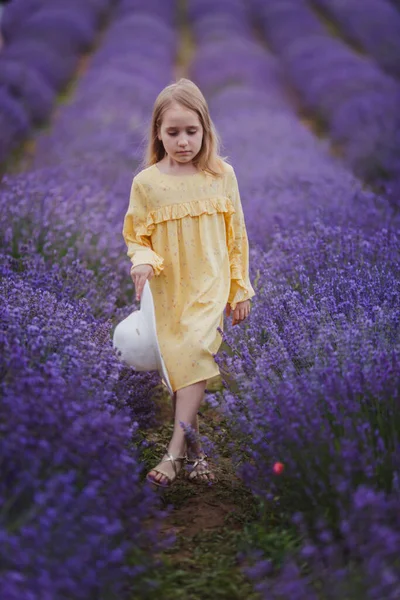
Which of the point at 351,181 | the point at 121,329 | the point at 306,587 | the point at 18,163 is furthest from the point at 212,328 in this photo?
the point at 18,163

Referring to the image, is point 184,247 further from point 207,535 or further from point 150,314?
point 207,535

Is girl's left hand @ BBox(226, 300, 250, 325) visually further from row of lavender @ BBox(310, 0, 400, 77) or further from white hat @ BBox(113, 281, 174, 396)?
row of lavender @ BBox(310, 0, 400, 77)

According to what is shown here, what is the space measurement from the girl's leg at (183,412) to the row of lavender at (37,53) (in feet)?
16.3

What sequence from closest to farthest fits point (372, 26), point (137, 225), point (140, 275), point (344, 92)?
point (140, 275) → point (137, 225) → point (344, 92) → point (372, 26)

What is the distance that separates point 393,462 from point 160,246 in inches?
43.9

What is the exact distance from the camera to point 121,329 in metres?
2.44

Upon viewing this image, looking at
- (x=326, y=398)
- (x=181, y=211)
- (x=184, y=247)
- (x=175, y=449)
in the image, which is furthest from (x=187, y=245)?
(x=326, y=398)

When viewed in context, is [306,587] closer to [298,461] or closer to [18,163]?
[298,461]

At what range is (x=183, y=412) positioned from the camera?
7.82 ft

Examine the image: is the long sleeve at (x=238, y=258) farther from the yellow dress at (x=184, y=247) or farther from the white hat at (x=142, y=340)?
the white hat at (x=142, y=340)

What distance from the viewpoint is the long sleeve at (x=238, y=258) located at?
102 inches

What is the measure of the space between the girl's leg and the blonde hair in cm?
75

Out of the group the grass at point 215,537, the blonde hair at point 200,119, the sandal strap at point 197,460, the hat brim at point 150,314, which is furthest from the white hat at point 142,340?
the blonde hair at point 200,119

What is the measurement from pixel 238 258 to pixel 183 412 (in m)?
0.61
